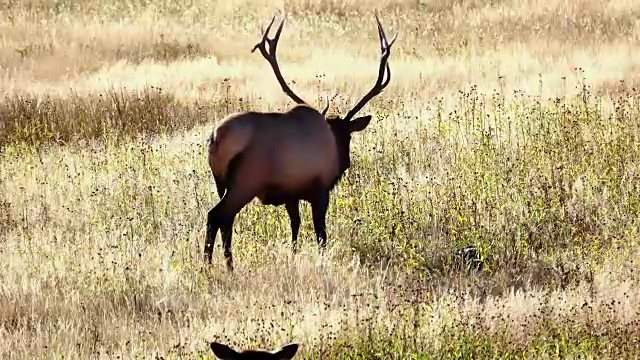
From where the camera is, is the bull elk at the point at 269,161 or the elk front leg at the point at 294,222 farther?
the elk front leg at the point at 294,222

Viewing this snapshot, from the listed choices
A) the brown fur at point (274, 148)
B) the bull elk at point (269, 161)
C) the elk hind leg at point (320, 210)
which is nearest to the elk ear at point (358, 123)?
the bull elk at point (269, 161)

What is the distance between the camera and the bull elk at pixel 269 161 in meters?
7.16

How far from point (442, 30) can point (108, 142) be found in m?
12.2

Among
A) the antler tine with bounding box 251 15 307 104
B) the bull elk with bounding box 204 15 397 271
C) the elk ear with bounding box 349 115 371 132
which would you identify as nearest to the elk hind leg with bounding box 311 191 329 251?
the bull elk with bounding box 204 15 397 271

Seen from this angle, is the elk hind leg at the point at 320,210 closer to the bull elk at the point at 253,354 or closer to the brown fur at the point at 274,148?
the brown fur at the point at 274,148

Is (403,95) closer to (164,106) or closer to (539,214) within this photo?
(164,106)

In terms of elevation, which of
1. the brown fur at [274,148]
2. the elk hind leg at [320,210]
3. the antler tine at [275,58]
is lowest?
the elk hind leg at [320,210]

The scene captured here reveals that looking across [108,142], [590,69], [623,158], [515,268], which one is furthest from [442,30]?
[515,268]

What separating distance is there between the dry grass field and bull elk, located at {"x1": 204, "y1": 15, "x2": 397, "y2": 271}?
516mm

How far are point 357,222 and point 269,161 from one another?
174 centimetres

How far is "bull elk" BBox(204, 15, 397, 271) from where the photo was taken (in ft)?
23.5

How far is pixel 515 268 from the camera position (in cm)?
788

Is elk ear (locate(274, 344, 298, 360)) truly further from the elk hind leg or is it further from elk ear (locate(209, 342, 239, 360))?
Answer: the elk hind leg

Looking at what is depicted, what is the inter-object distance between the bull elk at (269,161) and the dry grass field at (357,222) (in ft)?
1.69
